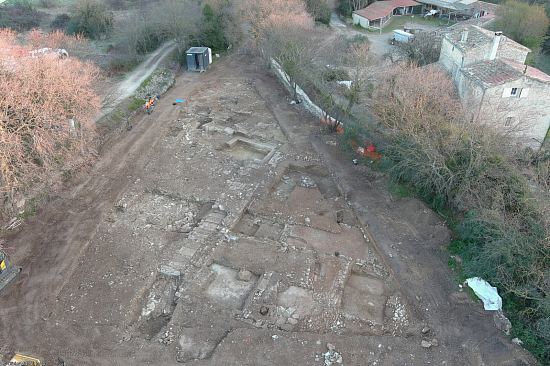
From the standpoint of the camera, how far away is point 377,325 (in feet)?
57.1

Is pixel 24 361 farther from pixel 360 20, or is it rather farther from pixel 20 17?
pixel 20 17

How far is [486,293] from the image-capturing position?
18.0 meters

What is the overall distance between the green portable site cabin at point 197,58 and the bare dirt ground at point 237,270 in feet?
46.9

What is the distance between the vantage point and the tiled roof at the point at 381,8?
179ft

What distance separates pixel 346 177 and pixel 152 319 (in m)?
13.9

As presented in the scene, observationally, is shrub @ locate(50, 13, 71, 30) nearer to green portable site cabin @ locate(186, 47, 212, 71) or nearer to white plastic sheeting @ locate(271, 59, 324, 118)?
green portable site cabin @ locate(186, 47, 212, 71)

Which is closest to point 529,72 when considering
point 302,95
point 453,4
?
point 302,95

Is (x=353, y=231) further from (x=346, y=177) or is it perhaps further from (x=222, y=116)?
(x=222, y=116)

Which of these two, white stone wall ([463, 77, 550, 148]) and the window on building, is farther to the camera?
white stone wall ([463, 77, 550, 148])

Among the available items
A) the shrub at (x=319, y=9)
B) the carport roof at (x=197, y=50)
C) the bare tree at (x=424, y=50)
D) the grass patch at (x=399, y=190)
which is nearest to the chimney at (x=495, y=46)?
the bare tree at (x=424, y=50)

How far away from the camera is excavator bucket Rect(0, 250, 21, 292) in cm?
1881

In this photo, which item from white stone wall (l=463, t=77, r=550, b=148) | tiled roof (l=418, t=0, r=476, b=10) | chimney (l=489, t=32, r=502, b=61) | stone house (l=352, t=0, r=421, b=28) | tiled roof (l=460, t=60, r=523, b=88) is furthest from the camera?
tiled roof (l=418, t=0, r=476, b=10)

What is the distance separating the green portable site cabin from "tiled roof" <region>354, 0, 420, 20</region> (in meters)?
23.3

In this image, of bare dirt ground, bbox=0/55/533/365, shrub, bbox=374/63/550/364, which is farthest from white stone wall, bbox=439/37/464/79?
bare dirt ground, bbox=0/55/533/365
